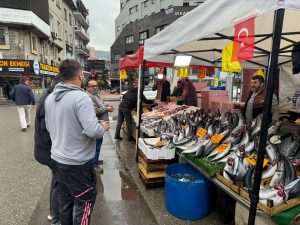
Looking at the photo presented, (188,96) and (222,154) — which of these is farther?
(188,96)

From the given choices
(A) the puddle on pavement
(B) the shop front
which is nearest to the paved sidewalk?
(A) the puddle on pavement

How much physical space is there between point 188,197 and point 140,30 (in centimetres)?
4645

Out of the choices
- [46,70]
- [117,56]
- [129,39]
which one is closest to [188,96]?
[46,70]

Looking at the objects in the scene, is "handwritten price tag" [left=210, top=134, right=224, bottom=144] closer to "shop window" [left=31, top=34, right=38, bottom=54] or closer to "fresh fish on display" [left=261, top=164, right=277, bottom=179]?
"fresh fish on display" [left=261, top=164, right=277, bottom=179]

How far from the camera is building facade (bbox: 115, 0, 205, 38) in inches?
1744

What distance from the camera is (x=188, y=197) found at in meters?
3.62

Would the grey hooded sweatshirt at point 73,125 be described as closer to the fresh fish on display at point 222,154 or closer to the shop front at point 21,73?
the fresh fish on display at point 222,154

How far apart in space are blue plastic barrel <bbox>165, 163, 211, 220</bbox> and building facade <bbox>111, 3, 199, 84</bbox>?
37.4 meters

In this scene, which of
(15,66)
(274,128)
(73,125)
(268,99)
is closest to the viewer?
(268,99)

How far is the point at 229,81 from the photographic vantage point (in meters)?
12.7

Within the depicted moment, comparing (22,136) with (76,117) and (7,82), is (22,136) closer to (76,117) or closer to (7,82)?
(76,117)

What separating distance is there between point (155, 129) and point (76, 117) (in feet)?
11.0

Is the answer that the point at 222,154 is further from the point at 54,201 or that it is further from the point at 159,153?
the point at 54,201

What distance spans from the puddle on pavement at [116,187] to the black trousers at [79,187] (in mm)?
1734
